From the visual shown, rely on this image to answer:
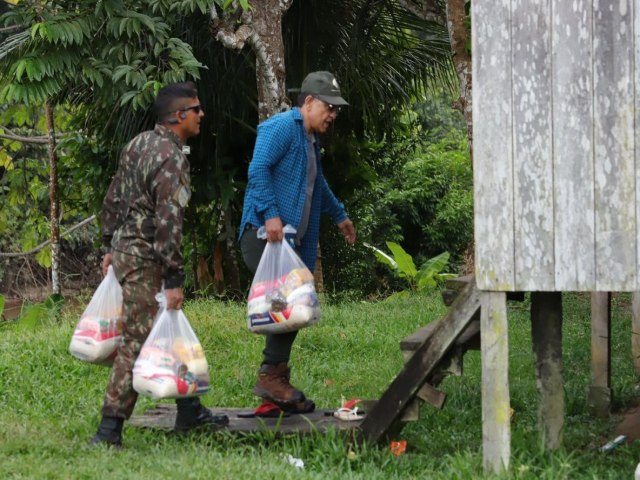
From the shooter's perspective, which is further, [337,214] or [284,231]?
[337,214]

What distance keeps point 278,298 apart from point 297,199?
61cm

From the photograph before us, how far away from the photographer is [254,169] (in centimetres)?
575

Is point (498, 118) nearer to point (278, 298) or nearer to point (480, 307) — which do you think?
point (480, 307)

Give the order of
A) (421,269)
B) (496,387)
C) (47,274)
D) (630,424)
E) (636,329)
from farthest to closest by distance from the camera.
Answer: (47,274) < (421,269) < (636,329) < (630,424) < (496,387)

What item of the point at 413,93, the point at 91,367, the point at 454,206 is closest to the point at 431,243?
the point at 454,206

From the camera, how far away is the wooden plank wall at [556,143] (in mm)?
4695

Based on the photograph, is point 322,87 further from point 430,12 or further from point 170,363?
point 430,12

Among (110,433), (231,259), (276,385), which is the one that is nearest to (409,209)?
(231,259)

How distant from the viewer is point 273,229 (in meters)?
5.63

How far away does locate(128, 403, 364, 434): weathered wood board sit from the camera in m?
5.69

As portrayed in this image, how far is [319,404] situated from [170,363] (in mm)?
1739

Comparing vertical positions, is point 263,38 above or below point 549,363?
above

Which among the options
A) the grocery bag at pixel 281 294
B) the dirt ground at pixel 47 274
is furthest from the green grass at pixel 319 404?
the dirt ground at pixel 47 274

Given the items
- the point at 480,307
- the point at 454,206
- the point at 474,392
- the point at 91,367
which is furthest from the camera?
the point at 454,206
